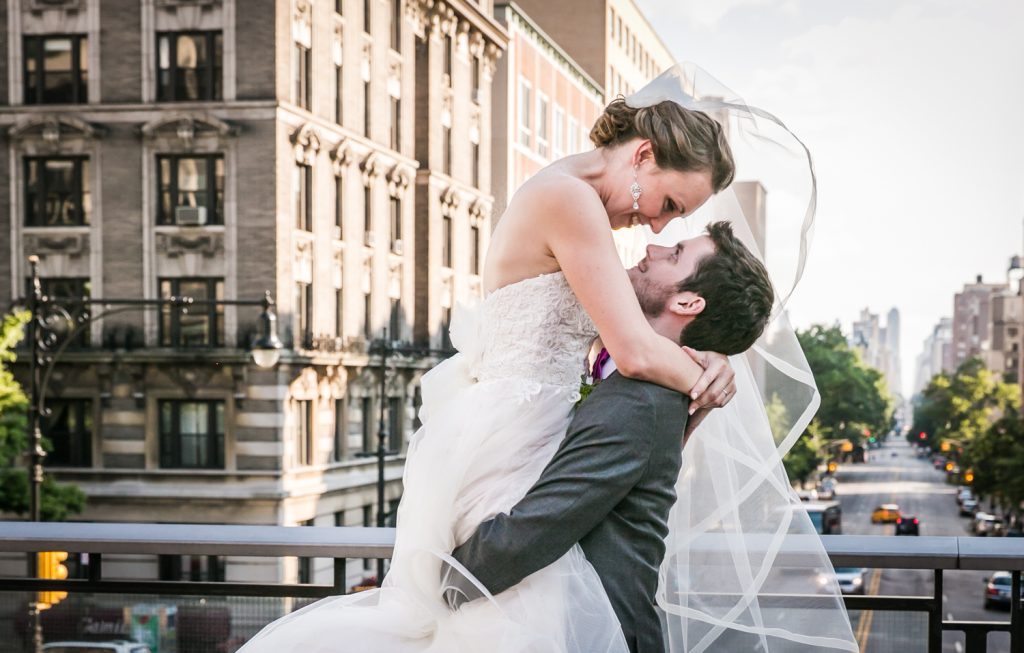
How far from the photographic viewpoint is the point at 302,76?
31.4 meters

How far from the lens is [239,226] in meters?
30.5

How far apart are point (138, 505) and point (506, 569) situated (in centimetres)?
3052

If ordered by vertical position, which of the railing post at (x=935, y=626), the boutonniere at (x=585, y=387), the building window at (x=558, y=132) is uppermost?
the building window at (x=558, y=132)

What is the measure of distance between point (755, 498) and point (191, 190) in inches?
1163

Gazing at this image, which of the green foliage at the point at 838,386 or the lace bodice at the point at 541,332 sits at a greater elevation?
the lace bodice at the point at 541,332

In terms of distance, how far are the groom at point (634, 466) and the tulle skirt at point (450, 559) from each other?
4 centimetres

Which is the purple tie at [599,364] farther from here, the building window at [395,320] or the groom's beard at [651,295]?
the building window at [395,320]

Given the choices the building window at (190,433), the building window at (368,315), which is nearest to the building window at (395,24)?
the building window at (368,315)

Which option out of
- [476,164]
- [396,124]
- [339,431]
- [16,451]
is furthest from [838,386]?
[16,451]

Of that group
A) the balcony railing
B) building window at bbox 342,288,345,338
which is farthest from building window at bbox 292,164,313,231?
the balcony railing

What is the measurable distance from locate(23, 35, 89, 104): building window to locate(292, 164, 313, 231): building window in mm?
5722

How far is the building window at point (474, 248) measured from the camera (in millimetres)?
42969

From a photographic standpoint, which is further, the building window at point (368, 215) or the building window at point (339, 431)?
the building window at point (368, 215)

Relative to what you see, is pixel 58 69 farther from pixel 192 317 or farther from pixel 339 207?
pixel 339 207
